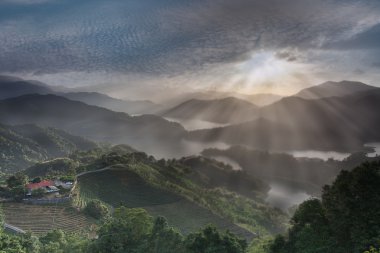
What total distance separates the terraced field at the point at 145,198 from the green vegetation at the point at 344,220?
30813 mm

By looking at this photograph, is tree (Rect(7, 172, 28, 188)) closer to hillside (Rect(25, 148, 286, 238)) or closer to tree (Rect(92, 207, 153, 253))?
hillside (Rect(25, 148, 286, 238))

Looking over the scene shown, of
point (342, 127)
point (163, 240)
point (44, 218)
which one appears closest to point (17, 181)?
point (44, 218)

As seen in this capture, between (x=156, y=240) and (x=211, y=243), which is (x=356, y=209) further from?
(x=156, y=240)

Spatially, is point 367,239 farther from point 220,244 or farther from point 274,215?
point 274,215

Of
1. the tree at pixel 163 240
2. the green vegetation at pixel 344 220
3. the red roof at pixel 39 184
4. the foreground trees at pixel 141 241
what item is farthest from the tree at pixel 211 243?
the red roof at pixel 39 184

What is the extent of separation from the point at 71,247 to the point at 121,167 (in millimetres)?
50059

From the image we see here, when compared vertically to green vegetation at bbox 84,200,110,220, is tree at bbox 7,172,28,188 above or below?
above

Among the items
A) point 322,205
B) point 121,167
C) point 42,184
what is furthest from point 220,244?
point 121,167

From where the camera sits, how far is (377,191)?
73.5 feet

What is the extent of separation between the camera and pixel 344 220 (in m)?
22.2

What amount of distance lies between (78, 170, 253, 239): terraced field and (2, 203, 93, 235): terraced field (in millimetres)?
7350

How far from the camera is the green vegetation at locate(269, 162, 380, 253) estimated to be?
21281mm

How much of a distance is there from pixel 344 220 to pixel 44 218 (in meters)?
39.6

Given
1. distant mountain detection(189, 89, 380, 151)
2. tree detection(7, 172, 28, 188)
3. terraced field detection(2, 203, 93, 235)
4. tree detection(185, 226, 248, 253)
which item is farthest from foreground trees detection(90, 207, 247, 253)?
distant mountain detection(189, 89, 380, 151)
